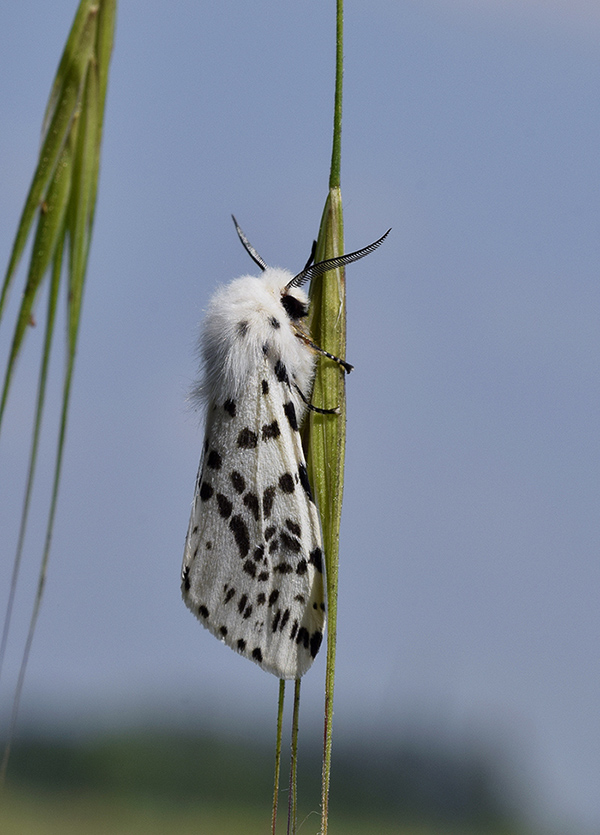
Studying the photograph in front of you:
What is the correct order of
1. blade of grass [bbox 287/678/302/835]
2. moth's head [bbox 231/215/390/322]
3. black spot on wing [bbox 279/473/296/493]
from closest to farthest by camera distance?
1. blade of grass [bbox 287/678/302/835]
2. black spot on wing [bbox 279/473/296/493]
3. moth's head [bbox 231/215/390/322]

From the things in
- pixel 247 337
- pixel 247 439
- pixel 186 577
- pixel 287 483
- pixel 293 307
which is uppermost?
pixel 293 307

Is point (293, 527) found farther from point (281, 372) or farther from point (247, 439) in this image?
point (281, 372)

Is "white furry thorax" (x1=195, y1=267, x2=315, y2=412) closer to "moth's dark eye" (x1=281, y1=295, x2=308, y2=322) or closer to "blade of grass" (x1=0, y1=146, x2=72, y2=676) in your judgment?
"moth's dark eye" (x1=281, y1=295, x2=308, y2=322)

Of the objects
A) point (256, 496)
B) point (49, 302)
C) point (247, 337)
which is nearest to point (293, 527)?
point (256, 496)

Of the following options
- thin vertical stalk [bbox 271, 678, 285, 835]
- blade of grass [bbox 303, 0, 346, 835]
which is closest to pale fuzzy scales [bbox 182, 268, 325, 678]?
blade of grass [bbox 303, 0, 346, 835]

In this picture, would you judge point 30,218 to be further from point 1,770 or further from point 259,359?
point 259,359

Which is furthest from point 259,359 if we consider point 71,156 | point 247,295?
point 71,156

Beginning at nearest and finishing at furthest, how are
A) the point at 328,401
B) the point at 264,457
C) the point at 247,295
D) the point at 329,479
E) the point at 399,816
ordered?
the point at 329,479 < the point at 328,401 < the point at 264,457 < the point at 247,295 < the point at 399,816

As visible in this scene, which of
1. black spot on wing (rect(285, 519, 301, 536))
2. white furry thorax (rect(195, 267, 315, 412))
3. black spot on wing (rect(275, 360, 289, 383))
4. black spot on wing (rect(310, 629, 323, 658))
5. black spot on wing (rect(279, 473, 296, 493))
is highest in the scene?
white furry thorax (rect(195, 267, 315, 412))
